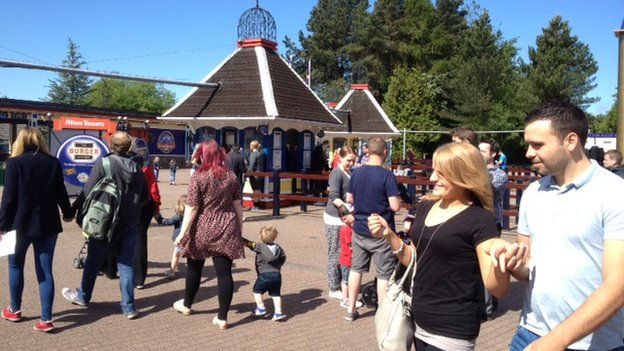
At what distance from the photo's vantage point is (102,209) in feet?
19.8

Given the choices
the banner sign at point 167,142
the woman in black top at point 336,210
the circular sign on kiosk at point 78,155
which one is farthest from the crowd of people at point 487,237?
the banner sign at point 167,142

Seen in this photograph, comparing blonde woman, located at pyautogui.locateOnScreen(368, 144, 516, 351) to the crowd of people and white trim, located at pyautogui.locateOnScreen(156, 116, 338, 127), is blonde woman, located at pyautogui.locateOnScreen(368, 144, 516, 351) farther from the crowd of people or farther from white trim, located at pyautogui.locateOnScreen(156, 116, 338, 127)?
white trim, located at pyautogui.locateOnScreen(156, 116, 338, 127)

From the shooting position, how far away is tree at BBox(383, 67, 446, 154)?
47219 mm

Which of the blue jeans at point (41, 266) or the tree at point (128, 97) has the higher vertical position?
the tree at point (128, 97)

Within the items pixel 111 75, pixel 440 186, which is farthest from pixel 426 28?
pixel 440 186

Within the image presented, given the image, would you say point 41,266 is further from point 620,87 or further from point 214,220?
point 620,87

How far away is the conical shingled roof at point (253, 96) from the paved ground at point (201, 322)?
8.06 m

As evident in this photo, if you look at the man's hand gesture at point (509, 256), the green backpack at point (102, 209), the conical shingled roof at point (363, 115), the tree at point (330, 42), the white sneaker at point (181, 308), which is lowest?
the white sneaker at point (181, 308)

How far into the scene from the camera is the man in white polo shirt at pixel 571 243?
2.15 meters

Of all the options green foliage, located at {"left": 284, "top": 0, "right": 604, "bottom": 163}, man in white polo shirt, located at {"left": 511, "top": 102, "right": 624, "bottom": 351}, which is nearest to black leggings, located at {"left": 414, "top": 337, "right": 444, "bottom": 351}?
man in white polo shirt, located at {"left": 511, "top": 102, "right": 624, "bottom": 351}

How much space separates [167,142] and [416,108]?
19.8 m

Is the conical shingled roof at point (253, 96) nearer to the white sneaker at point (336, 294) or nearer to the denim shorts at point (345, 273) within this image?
the white sneaker at point (336, 294)

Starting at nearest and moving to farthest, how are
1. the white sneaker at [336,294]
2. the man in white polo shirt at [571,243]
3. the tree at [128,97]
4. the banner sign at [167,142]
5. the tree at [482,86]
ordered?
1. the man in white polo shirt at [571,243]
2. the white sneaker at [336,294]
3. the banner sign at [167,142]
4. the tree at [482,86]
5. the tree at [128,97]

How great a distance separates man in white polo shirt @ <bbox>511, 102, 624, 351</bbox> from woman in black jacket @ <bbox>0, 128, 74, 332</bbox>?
15.2ft
